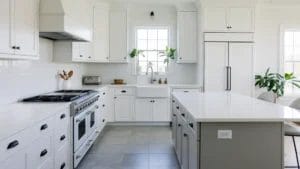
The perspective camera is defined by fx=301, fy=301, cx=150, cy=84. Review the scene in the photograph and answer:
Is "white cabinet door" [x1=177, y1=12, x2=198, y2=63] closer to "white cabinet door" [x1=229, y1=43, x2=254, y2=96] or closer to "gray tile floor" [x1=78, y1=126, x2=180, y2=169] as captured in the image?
"white cabinet door" [x1=229, y1=43, x2=254, y2=96]

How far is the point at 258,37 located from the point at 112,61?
3.28 metres

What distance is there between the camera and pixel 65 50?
4.73 m

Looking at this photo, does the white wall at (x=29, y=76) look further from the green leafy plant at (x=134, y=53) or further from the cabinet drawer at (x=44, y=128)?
the green leafy plant at (x=134, y=53)

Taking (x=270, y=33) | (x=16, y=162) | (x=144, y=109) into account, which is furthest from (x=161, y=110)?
(x=16, y=162)

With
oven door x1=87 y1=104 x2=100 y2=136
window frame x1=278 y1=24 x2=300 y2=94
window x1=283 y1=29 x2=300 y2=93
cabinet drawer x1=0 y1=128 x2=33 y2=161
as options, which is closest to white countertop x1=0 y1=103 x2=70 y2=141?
cabinet drawer x1=0 y1=128 x2=33 y2=161

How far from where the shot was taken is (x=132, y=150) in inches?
182

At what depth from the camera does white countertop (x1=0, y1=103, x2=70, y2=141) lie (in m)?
1.96

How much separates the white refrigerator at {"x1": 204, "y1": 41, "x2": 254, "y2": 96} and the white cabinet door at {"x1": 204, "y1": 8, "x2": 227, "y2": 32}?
28 cm

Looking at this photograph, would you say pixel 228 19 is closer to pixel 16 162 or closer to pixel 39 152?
pixel 39 152

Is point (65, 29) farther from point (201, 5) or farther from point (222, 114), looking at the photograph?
point (201, 5)

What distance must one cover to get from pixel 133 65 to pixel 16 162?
516 cm

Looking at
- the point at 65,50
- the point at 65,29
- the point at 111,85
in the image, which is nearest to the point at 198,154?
the point at 65,29

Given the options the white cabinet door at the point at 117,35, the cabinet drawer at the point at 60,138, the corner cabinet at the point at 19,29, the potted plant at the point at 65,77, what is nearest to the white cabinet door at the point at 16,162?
the cabinet drawer at the point at 60,138

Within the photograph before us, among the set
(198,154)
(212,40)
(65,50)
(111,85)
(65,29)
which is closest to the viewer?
(198,154)
